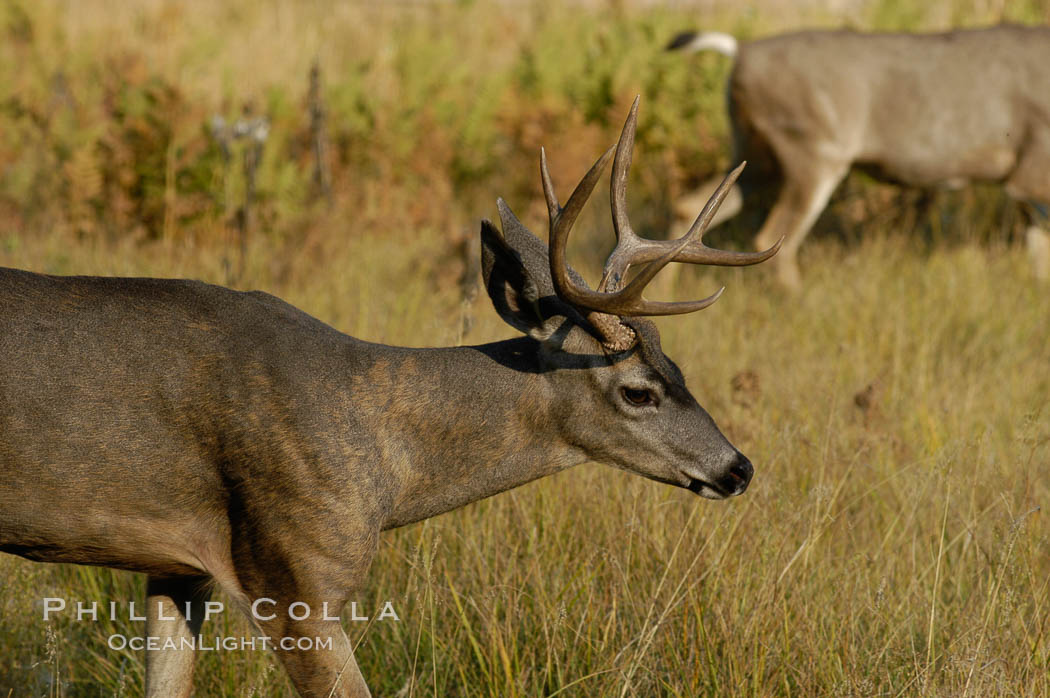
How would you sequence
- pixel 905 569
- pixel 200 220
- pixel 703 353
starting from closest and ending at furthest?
pixel 905 569 → pixel 703 353 → pixel 200 220

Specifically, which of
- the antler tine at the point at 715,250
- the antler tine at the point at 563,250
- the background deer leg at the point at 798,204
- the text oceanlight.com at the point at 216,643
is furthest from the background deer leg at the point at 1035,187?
the text oceanlight.com at the point at 216,643

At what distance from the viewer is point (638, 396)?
3541mm

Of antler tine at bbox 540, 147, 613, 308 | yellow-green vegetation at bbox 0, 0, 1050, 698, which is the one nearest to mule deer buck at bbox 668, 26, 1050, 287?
yellow-green vegetation at bbox 0, 0, 1050, 698

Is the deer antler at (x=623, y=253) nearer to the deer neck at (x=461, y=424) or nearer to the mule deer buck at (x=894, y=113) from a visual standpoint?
the deer neck at (x=461, y=424)

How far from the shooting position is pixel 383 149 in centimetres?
1011

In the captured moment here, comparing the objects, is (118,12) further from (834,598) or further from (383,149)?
(834,598)

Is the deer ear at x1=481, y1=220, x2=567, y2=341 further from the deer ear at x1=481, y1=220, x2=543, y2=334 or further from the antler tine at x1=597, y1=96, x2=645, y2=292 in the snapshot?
the antler tine at x1=597, y1=96, x2=645, y2=292

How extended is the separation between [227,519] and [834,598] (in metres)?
1.81

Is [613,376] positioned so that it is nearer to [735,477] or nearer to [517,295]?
[517,295]

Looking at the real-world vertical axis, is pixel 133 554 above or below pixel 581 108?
below

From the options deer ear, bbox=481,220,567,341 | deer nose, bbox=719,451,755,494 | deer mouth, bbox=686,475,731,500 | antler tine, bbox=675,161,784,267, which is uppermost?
antler tine, bbox=675,161,784,267

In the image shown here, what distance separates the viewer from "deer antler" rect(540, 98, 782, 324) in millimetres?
3156

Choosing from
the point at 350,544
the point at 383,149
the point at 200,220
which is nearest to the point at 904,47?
Answer: the point at 383,149

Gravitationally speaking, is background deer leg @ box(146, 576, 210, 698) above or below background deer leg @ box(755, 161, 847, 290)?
below
